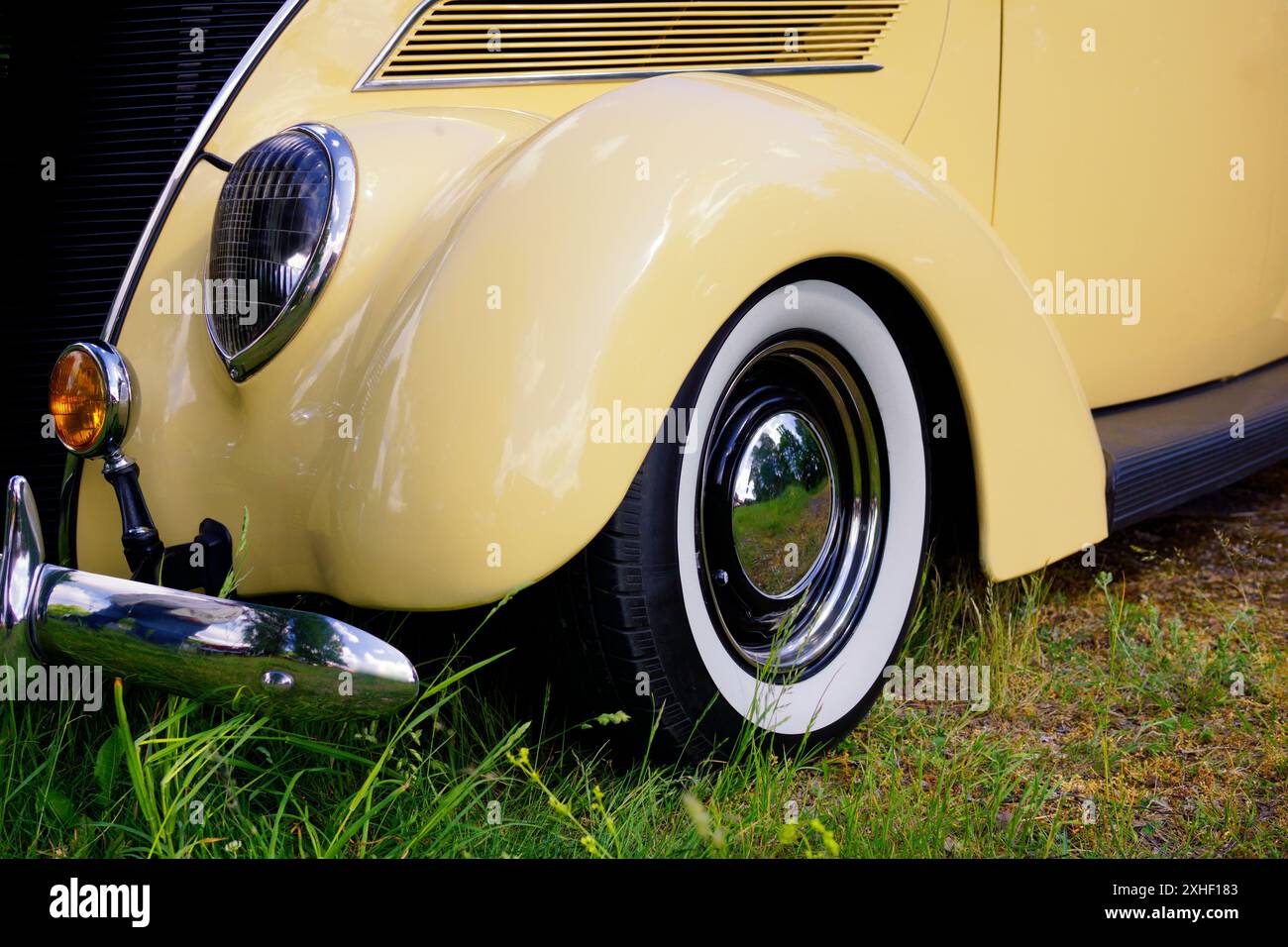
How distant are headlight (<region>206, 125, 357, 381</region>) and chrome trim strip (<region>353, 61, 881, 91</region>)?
11.9 inches

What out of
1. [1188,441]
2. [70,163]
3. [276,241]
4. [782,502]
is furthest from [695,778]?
[1188,441]

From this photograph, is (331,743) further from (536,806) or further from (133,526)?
(133,526)

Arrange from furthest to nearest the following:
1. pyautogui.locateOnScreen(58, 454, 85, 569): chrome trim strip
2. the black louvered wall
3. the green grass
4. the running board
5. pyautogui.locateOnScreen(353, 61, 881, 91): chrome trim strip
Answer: the running board, pyautogui.locateOnScreen(353, 61, 881, 91): chrome trim strip, the black louvered wall, pyautogui.locateOnScreen(58, 454, 85, 569): chrome trim strip, the green grass

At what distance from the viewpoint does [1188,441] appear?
97.0 inches

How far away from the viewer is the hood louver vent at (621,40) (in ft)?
6.22

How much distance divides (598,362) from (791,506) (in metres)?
0.53

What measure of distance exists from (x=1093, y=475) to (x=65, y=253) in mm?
1760

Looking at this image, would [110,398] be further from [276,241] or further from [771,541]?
[771,541]

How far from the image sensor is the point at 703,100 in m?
1.64

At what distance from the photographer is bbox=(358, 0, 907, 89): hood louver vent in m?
1.89

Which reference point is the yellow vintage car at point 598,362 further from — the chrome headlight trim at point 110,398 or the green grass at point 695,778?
the green grass at point 695,778

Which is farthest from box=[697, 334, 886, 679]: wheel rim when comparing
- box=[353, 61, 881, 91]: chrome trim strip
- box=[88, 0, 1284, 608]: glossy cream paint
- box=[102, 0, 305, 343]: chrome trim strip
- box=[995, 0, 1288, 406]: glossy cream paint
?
box=[102, 0, 305, 343]: chrome trim strip

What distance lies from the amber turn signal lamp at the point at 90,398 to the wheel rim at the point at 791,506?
81 centimetres

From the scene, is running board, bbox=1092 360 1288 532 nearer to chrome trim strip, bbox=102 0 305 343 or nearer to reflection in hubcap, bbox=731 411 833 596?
reflection in hubcap, bbox=731 411 833 596
